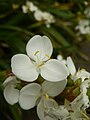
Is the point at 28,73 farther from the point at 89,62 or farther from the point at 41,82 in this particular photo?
the point at 89,62

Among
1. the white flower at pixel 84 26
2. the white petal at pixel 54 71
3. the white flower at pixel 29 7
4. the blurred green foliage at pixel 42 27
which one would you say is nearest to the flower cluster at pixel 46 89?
the white petal at pixel 54 71

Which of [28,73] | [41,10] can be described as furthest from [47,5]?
[28,73]

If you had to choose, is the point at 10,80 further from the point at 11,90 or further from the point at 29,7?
the point at 29,7

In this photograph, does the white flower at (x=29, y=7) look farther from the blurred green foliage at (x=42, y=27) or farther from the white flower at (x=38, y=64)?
the white flower at (x=38, y=64)

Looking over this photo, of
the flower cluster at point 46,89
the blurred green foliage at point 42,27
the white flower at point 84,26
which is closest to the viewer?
the flower cluster at point 46,89

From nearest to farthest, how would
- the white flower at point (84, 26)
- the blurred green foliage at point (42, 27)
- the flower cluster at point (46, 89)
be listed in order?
the flower cluster at point (46, 89)
the blurred green foliage at point (42, 27)
the white flower at point (84, 26)

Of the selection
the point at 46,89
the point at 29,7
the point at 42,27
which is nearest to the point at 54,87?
the point at 46,89
